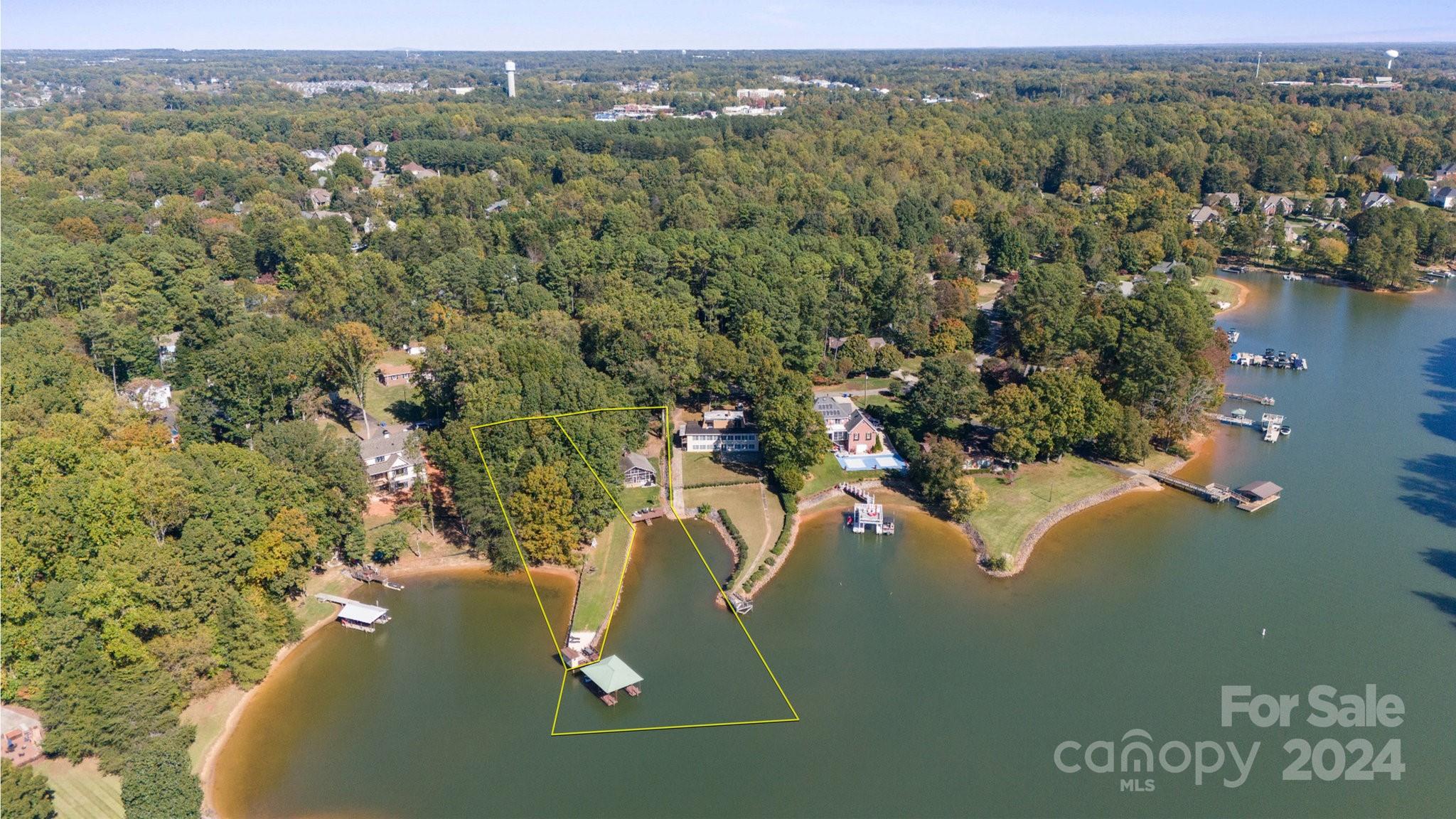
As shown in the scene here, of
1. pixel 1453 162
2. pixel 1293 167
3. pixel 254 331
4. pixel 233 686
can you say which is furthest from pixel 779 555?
→ pixel 1453 162

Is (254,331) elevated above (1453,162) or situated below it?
below

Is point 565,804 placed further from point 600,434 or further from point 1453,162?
point 1453,162

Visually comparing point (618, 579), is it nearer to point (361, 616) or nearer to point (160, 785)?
point (361, 616)

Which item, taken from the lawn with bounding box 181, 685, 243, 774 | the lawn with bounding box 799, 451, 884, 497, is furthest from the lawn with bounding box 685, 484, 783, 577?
the lawn with bounding box 181, 685, 243, 774

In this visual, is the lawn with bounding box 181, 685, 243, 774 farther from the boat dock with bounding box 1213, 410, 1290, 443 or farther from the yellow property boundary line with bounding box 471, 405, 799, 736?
the boat dock with bounding box 1213, 410, 1290, 443

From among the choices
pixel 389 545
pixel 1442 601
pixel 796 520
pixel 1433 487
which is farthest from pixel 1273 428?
pixel 389 545

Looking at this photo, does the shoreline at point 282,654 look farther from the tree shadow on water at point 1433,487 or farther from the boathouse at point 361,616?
the tree shadow on water at point 1433,487
